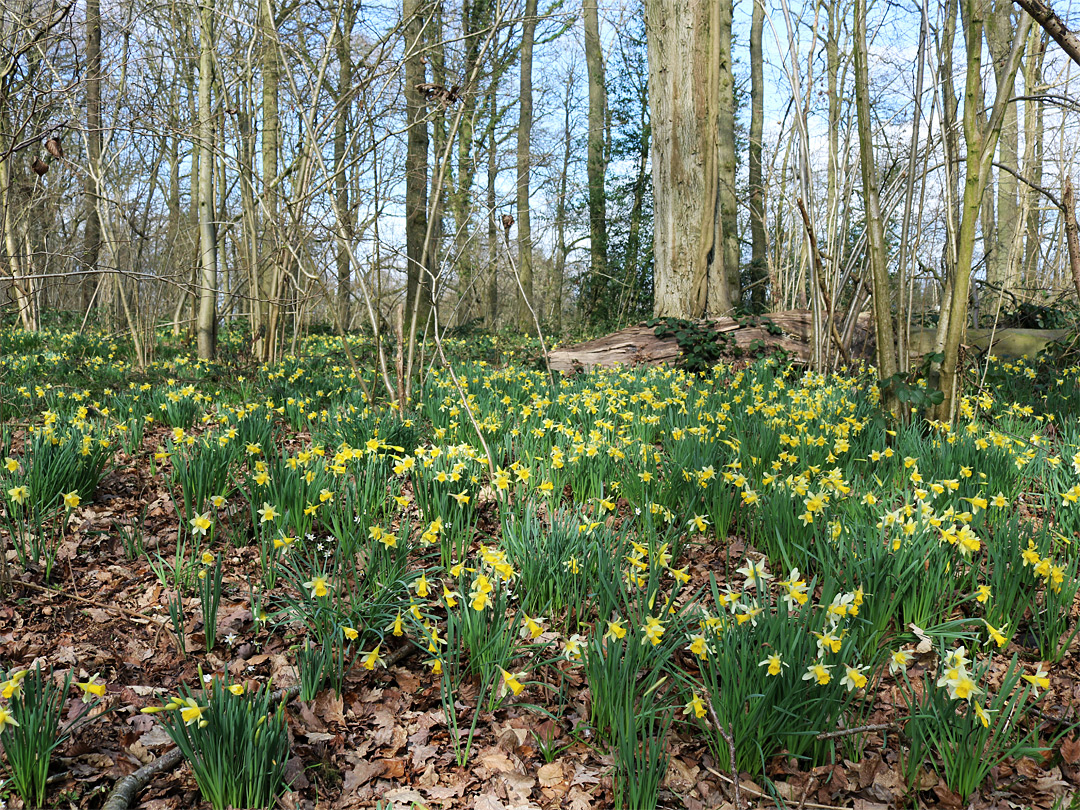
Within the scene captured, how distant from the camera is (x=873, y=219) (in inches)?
149

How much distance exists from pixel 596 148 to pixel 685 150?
23.5 feet

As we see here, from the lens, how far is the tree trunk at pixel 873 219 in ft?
12.2

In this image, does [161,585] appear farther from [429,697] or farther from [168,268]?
[168,268]

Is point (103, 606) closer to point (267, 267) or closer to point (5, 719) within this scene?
point (5, 719)

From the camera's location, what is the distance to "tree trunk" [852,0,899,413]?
3719 millimetres

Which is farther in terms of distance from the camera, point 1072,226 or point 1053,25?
point 1072,226

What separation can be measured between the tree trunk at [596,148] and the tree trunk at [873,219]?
9.24 metres

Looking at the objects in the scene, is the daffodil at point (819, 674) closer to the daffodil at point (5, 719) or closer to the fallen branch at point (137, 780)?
the fallen branch at point (137, 780)

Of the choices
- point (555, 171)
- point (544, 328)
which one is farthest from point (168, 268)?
point (555, 171)

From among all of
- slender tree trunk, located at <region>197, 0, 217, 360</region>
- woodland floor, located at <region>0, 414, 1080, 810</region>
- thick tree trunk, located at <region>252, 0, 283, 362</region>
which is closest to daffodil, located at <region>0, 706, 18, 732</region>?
woodland floor, located at <region>0, 414, 1080, 810</region>

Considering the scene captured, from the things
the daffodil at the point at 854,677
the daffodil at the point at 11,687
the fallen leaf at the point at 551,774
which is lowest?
the fallen leaf at the point at 551,774

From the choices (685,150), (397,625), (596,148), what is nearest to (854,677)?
(397,625)

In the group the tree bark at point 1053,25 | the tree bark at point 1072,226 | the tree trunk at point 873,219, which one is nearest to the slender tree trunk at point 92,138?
the tree bark at point 1053,25

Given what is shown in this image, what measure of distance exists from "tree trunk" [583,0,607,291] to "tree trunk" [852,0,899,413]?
9242 mm
